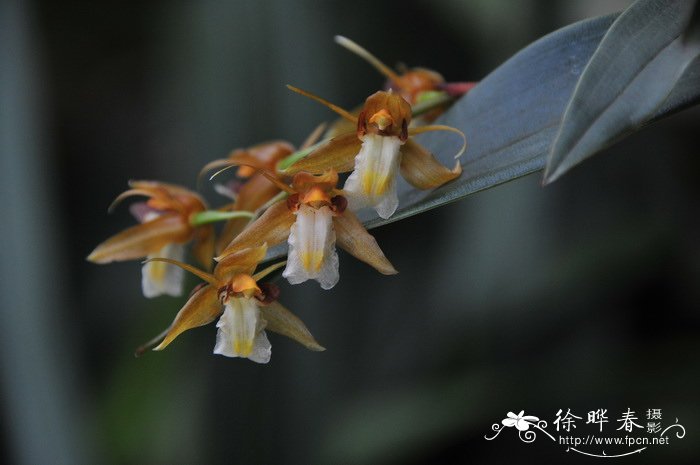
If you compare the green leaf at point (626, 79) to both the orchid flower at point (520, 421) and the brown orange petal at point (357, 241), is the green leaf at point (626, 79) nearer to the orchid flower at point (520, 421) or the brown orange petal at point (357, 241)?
the brown orange petal at point (357, 241)

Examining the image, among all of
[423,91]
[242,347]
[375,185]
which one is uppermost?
[423,91]

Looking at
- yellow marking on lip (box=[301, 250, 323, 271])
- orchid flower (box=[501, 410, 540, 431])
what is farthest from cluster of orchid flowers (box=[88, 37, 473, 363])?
orchid flower (box=[501, 410, 540, 431])

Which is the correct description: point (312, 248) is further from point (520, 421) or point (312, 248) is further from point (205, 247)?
point (520, 421)

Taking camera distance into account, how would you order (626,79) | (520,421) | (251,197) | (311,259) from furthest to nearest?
(520,421)
(251,197)
(311,259)
(626,79)

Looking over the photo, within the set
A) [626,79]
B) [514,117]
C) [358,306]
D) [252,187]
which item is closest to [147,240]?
[252,187]

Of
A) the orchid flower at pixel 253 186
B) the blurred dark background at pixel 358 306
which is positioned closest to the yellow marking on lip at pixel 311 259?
the orchid flower at pixel 253 186
